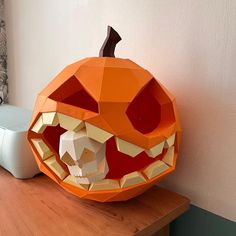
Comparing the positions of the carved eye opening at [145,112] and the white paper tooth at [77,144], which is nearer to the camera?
the white paper tooth at [77,144]

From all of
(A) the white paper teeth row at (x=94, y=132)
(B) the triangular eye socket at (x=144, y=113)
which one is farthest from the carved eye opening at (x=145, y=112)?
(A) the white paper teeth row at (x=94, y=132)

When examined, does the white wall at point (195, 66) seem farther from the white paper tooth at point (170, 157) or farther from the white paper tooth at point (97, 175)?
the white paper tooth at point (97, 175)

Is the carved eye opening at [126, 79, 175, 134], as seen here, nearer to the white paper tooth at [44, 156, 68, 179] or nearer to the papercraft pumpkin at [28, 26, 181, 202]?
the papercraft pumpkin at [28, 26, 181, 202]

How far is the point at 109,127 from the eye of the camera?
1.26 ft

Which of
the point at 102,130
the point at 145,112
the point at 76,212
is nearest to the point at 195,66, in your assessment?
the point at 145,112

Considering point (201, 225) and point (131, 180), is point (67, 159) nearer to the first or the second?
point (131, 180)

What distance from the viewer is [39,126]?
46 cm

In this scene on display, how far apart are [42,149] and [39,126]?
47mm

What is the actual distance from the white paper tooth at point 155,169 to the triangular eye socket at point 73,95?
0.17 metres

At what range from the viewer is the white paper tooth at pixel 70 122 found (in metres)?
0.40

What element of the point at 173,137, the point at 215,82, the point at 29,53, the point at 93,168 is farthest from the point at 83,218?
the point at 29,53

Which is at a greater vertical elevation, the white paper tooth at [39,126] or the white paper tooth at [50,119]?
the white paper tooth at [50,119]

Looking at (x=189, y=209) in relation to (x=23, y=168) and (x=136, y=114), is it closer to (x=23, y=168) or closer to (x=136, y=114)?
(x=136, y=114)

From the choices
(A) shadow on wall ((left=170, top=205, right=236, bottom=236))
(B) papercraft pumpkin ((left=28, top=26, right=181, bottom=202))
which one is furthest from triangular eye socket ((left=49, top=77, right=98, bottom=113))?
(A) shadow on wall ((left=170, top=205, right=236, bottom=236))
